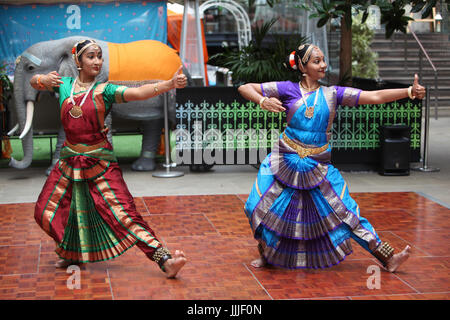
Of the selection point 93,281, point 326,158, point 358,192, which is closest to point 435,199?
point 358,192

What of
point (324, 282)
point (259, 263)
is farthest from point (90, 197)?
point (324, 282)

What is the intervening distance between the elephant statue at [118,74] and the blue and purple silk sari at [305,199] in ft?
14.7

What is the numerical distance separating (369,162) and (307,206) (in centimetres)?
489

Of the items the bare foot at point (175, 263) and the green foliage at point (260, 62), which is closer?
the bare foot at point (175, 263)

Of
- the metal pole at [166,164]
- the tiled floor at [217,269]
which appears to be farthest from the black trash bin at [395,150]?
the metal pole at [166,164]

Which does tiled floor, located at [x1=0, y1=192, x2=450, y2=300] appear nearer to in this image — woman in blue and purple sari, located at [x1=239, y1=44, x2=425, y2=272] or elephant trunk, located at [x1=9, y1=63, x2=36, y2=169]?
woman in blue and purple sari, located at [x1=239, y1=44, x2=425, y2=272]

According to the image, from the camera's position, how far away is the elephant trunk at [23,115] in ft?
30.8

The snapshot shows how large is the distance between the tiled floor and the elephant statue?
74.4 inches

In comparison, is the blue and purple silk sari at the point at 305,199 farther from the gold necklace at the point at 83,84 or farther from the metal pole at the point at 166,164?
the metal pole at the point at 166,164

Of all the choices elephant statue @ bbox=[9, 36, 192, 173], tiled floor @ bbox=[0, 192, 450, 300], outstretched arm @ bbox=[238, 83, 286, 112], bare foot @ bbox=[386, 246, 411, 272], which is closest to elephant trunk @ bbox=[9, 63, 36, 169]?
elephant statue @ bbox=[9, 36, 192, 173]

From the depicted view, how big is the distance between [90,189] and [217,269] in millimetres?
1202

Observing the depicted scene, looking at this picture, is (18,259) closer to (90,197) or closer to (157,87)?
(90,197)

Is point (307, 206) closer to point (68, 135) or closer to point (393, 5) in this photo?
point (68, 135)
